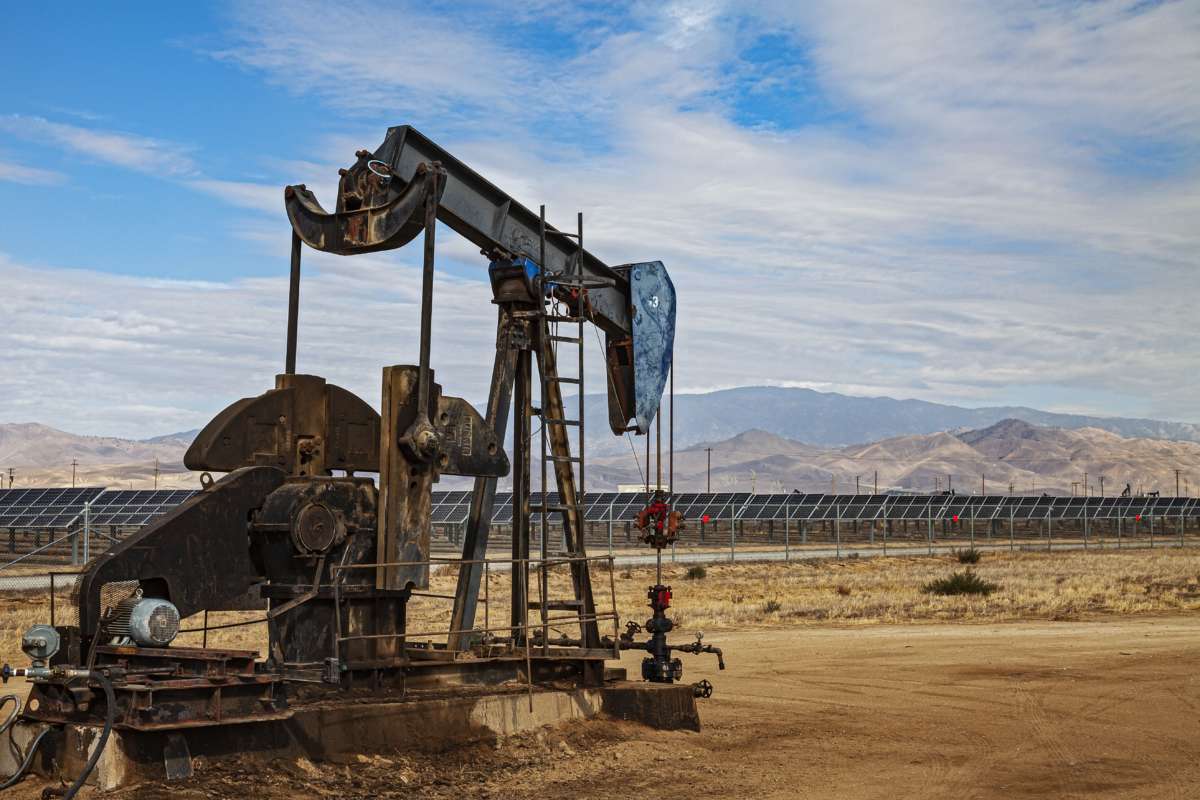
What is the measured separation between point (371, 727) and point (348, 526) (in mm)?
1532

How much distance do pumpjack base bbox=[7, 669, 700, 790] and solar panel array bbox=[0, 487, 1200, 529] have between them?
27.0 m

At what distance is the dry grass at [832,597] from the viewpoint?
24016 millimetres

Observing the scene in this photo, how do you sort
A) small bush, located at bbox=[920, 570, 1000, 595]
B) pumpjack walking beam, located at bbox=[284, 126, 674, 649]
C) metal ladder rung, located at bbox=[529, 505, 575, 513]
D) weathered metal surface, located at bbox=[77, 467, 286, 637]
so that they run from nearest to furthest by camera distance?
weathered metal surface, located at bbox=[77, 467, 286, 637]
pumpjack walking beam, located at bbox=[284, 126, 674, 649]
metal ladder rung, located at bbox=[529, 505, 575, 513]
small bush, located at bbox=[920, 570, 1000, 595]

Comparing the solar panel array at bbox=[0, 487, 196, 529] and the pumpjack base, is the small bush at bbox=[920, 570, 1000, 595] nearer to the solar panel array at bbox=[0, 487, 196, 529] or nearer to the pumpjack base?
the pumpjack base

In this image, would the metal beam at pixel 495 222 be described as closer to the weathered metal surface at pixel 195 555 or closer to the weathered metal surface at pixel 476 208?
the weathered metal surface at pixel 476 208

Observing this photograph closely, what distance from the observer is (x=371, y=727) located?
9203 millimetres

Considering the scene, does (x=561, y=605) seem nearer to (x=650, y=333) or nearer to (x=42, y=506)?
(x=650, y=333)

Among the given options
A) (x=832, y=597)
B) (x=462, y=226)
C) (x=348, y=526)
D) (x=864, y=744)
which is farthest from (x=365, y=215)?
(x=832, y=597)

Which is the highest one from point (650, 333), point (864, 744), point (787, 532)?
point (650, 333)

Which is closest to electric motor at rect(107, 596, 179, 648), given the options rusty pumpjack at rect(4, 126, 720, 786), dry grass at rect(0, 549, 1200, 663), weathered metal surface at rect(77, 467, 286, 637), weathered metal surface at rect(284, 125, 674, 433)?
rusty pumpjack at rect(4, 126, 720, 786)

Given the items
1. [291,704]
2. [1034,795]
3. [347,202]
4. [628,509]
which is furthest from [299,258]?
[628,509]

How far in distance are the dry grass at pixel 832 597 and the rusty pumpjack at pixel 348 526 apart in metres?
9.10

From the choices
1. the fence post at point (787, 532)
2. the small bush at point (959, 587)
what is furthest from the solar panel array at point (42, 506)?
the small bush at point (959, 587)

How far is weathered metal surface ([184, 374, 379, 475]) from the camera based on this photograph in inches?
384
